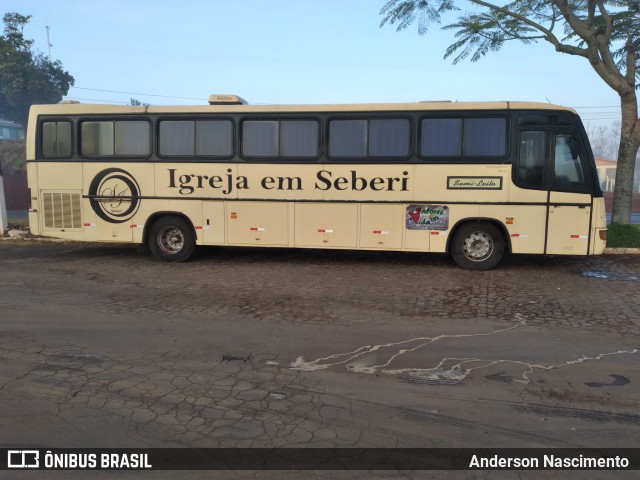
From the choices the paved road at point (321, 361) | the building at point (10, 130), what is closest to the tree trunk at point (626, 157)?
the paved road at point (321, 361)

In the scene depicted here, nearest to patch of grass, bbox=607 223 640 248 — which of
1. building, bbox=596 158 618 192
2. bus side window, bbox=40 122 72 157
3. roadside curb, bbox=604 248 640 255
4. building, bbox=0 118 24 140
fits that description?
roadside curb, bbox=604 248 640 255

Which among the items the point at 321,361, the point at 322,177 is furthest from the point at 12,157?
the point at 321,361

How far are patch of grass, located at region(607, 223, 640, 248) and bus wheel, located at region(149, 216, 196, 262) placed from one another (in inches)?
406

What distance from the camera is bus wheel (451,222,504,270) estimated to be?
34.4 feet

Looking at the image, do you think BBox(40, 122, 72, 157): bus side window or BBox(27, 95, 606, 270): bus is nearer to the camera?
BBox(27, 95, 606, 270): bus

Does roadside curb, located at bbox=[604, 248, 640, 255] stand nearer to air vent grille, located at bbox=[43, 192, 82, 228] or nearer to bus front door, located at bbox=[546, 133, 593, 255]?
bus front door, located at bbox=[546, 133, 593, 255]

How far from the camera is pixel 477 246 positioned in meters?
10.6

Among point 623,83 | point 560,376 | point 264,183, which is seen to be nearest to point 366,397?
point 560,376

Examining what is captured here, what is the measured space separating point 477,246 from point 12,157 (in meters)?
38.6

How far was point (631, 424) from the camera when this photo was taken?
4.10m

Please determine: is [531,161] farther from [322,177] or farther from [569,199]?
[322,177]

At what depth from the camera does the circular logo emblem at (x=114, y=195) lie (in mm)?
11508
